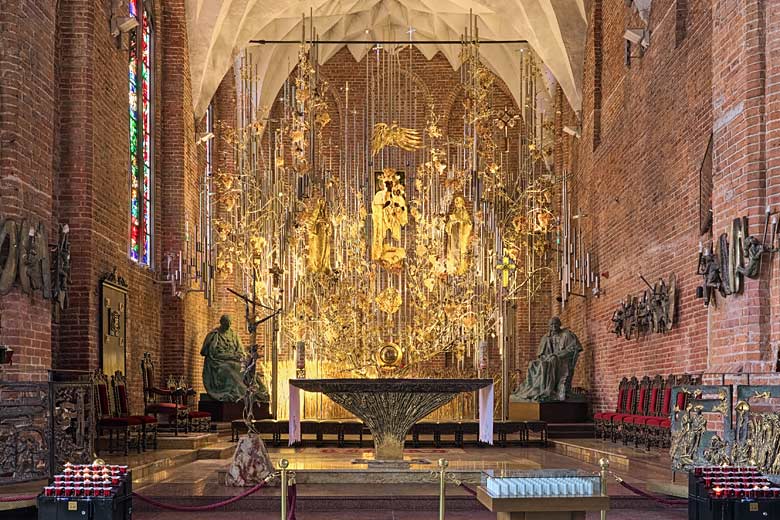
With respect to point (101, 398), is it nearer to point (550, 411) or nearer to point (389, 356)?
point (389, 356)

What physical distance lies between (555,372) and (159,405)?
7.74 meters

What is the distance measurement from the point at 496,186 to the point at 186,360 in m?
7.25

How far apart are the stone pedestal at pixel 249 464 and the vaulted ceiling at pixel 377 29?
13.1 metres

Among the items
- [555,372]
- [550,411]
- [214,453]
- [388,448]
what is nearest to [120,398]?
[214,453]

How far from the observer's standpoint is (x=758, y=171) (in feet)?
37.4

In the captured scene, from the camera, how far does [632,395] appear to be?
18375 millimetres

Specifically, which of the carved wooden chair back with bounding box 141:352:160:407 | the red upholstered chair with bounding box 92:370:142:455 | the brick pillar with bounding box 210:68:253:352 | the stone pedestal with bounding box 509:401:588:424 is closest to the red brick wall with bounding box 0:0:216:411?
the carved wooden chair back with bounding box 141:352:160:407

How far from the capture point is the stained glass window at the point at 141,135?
20016 millimetres

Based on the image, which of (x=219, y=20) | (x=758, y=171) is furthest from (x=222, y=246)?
(x=758, y=171)

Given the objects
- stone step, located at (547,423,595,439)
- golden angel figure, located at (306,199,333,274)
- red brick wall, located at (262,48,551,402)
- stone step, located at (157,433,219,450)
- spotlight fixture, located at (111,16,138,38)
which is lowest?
stone step, located at (547,423,595,439)

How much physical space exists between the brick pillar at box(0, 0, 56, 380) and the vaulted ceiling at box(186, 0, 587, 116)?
10425 mm

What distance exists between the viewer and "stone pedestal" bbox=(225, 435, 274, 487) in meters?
12.3

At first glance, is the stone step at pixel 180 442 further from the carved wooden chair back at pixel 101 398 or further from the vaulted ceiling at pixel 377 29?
the vaulted ceiling at pixel 377 29

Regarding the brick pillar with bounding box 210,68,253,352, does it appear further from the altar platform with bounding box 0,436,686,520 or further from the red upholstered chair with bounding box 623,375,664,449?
the red upholstered chair with bounding box 623,375,664,449
